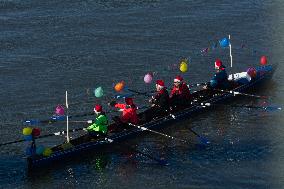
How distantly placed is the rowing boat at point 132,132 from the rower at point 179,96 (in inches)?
12.8

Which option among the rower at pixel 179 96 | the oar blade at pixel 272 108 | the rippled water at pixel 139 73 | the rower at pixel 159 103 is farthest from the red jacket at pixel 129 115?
the oar blade at pixel 272 108

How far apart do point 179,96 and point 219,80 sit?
334 cm

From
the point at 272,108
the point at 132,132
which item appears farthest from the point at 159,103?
the point at 272,108

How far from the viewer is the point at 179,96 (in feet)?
110

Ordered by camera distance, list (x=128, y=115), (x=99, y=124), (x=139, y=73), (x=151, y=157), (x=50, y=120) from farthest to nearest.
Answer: (x=139, y=73) < (x=50, y=120) < (x=128, y=115) < (x=99, y=124) < (x=151, y=157)

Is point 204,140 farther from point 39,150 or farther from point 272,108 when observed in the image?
point 39,150

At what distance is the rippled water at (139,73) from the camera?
27641mm

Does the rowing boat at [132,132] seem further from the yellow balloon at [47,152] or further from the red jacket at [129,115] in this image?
the red jacket at [129,115]

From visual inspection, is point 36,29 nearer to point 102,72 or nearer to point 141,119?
point 102,72

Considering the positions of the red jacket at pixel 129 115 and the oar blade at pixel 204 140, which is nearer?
the oar blade at pixel 204 140

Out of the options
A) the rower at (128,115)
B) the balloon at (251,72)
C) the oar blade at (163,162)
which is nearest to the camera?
the oar blade at (163,162)

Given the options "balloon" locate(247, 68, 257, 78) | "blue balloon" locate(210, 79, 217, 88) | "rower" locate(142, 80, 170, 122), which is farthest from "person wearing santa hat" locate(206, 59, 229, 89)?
"rower" locate(142, 80, 170, 122)

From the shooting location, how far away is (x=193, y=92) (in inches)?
1414

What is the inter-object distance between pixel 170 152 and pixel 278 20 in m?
22.8
